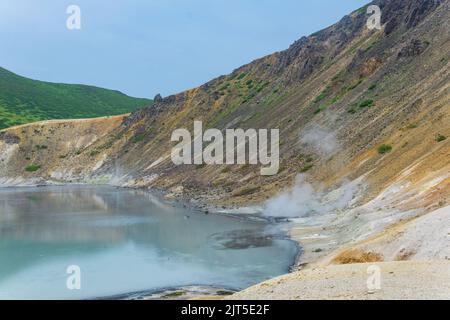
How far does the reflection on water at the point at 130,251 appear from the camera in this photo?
3138cm

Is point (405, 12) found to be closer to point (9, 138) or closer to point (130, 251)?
point (130, 251)

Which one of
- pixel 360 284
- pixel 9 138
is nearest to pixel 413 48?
pixel 360 284

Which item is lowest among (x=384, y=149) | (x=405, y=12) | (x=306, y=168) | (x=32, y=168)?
(x=306, y=168)

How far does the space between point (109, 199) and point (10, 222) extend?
2470 cm

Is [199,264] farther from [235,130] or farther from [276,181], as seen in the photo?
[235,130]

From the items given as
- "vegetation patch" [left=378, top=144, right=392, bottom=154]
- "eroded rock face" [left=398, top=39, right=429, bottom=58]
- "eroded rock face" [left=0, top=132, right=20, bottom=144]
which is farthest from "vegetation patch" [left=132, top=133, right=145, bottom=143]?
"vegetation patch" [left=378, top=144, right=392, bottom=154]

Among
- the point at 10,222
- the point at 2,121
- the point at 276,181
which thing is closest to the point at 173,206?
the point at 276,181

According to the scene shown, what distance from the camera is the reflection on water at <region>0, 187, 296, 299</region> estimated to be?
31.4 metres

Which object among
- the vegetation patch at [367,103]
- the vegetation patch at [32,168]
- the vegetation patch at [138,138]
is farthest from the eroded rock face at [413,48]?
the vegetation patch at [32,168]

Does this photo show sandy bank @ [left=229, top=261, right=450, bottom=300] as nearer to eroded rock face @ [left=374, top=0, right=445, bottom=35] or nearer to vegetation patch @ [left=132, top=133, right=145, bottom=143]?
eroded rock face @ [left=374, top=0, right=445, bottom=35]

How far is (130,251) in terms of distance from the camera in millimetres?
41344

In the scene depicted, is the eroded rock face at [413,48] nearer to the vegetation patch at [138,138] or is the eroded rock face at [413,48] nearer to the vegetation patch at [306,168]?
the vegetation patch at [306,168]

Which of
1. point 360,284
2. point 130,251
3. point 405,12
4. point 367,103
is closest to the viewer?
point 360,284

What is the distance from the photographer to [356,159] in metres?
58.4
